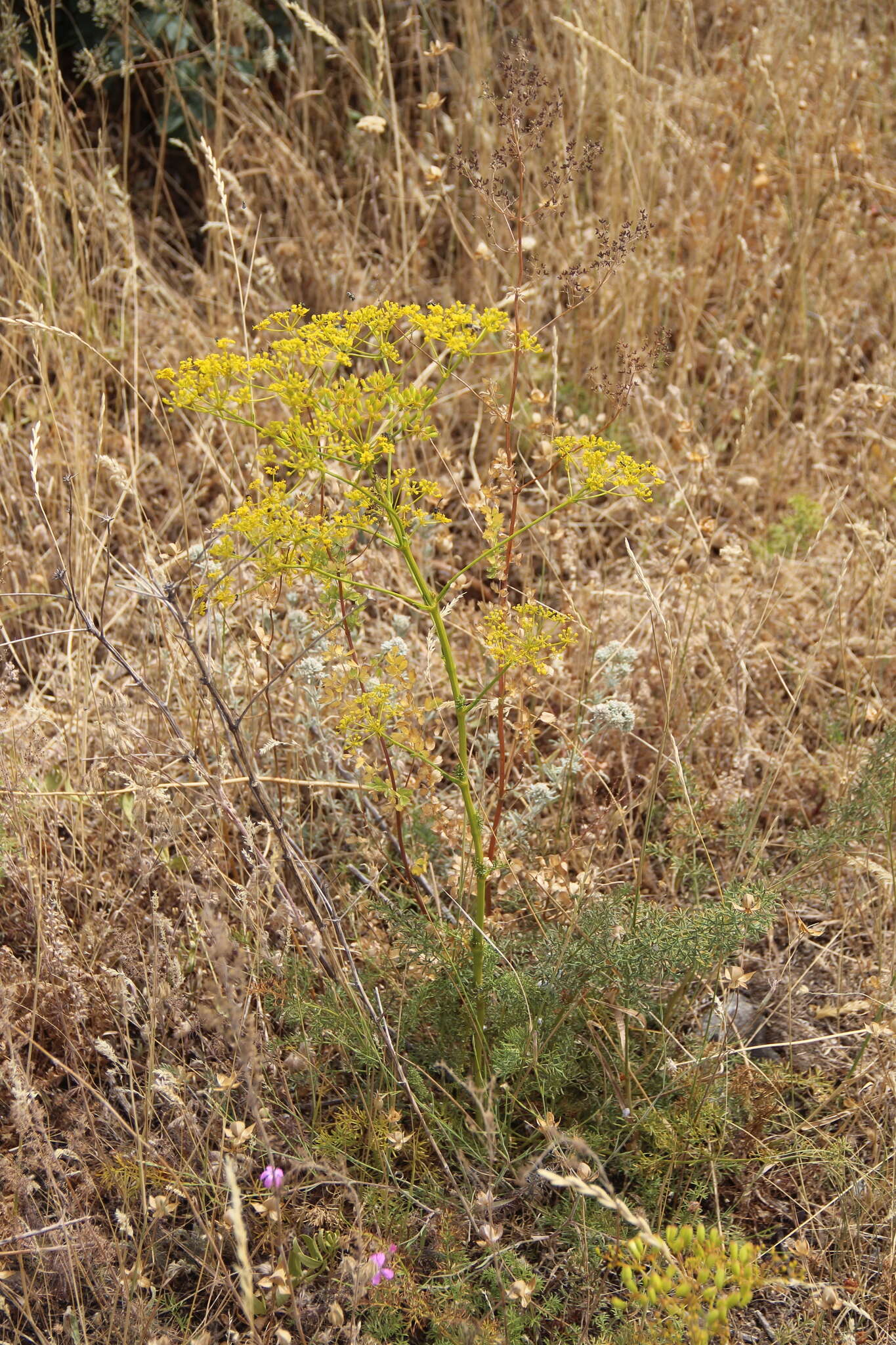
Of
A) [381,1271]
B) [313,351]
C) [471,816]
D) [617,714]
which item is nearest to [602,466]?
[313,351]

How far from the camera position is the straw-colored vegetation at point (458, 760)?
4.93 ft

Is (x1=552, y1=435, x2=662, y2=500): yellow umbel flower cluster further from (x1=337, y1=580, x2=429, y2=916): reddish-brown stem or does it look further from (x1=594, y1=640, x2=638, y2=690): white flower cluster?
(x1=594, y1=640, x2=638, y2=690): white flower cluster

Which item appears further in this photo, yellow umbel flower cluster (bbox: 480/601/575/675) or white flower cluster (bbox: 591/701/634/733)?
white flower cluster (bbox: 591/701/634/733)

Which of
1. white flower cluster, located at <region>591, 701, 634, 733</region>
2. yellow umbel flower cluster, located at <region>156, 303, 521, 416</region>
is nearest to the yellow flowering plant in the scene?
yellow umbel flower cluster, located at <region>156, 303, 521, 416</region>

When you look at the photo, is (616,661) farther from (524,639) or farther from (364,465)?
(364,465)

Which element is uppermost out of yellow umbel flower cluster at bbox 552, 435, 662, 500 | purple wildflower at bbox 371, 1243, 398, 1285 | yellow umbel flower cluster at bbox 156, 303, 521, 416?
yellow umbel flower cluster at bbox 156, 303, 521, 416

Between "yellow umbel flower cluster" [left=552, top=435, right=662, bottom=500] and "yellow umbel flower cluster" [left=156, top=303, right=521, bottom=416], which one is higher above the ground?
"yellow umbel flower cluster" [left=156, top=303, right=521, bottom=416]

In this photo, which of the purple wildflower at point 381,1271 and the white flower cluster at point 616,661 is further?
the white flower cluster at point 616,661

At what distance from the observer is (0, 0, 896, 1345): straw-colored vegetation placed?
1503mm

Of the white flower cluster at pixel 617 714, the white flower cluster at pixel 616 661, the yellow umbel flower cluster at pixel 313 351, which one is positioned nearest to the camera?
the yellow umbel flower cluster at pixel 313 351

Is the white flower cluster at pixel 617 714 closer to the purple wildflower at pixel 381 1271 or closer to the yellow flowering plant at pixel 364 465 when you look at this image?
the yellow flowering plant at pixel 364 465

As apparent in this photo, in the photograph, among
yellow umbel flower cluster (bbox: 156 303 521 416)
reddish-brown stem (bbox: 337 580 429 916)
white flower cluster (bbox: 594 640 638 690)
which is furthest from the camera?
white flower cluster (bbox: 594 640 638 690)

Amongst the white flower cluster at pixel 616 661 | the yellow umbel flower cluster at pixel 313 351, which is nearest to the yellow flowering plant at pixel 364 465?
the yellow umbel flower cluster at pixel 313 351

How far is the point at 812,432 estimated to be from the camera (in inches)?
124
